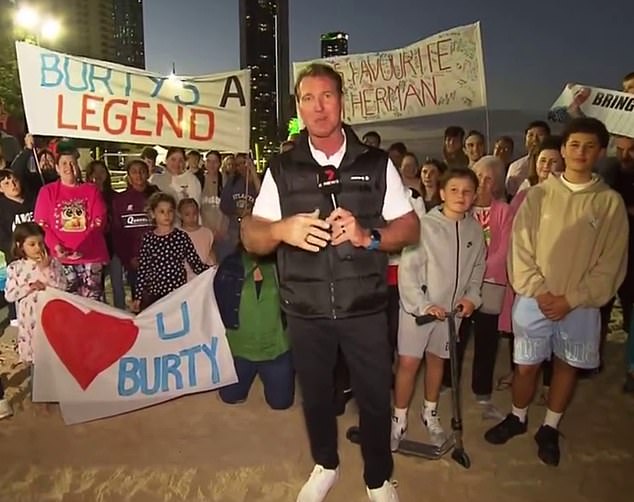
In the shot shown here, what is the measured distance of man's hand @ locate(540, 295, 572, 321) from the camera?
10.6 ft

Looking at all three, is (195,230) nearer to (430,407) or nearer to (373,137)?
(373,137)

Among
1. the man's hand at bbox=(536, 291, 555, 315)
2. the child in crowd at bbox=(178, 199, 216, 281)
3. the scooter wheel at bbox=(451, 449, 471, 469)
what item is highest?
the child in crowd at bbox=(178, 199, 216, 281)

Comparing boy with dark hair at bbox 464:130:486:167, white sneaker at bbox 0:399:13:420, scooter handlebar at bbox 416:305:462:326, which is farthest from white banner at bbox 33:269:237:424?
boy with dark hair at bbox 464:130:486:167

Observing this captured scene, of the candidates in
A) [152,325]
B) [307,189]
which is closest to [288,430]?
[152,325]

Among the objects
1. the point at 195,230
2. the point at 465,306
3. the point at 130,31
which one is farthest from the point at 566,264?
Answer: the point at 130,31

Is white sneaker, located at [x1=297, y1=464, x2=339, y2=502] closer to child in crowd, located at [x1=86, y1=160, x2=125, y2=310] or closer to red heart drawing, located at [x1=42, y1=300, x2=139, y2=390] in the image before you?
red heart drawing, located at [x1=42, y1=300, x2=139, y2=390]

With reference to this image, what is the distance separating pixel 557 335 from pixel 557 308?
242mm

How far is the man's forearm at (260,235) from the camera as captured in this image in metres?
2.40

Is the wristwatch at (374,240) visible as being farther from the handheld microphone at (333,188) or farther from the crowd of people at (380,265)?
the handheld microphone at (333,188)

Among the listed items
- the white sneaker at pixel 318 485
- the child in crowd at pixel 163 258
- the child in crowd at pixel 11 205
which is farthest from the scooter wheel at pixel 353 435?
the child in crowd at pixel 11 205

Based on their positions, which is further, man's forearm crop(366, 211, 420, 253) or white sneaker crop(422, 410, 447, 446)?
white sneaker crop(422, 410, 447, 446)

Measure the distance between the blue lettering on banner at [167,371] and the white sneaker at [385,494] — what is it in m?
1.65

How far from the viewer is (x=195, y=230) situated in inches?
211

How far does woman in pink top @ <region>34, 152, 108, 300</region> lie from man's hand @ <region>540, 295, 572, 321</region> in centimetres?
358
